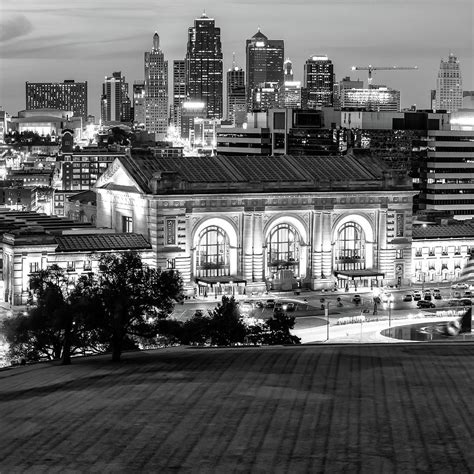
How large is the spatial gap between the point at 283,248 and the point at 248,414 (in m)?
102

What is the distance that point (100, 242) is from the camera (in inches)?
5738

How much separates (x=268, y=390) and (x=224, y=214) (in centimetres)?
9112

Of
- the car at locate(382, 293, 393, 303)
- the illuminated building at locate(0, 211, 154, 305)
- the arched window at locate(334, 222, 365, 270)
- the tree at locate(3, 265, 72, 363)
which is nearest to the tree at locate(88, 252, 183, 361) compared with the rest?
the tree at locate(3, 265, 72, 363)

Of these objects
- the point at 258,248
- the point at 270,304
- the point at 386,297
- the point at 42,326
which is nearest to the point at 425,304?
the point at 386,297

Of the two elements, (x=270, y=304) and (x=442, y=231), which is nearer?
(x=270, y=304)

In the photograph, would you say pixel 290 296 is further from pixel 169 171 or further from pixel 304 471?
pixel 304 471

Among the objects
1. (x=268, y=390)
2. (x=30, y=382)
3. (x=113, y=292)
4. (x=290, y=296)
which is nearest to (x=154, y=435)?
(x=268, y=390)

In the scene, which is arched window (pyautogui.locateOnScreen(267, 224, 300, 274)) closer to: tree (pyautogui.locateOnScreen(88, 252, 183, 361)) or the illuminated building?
the illuminated building

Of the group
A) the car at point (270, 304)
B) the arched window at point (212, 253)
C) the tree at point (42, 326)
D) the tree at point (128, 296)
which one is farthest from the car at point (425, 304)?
the tree at point (128, 296)

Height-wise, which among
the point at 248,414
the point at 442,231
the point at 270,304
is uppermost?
the point at 442,231

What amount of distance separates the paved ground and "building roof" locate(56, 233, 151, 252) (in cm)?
6771

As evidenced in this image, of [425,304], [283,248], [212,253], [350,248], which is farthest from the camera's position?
[350,248]

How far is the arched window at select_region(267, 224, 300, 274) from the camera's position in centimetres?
15446

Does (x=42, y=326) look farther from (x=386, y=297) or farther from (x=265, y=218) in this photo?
(x=265, y=218)
